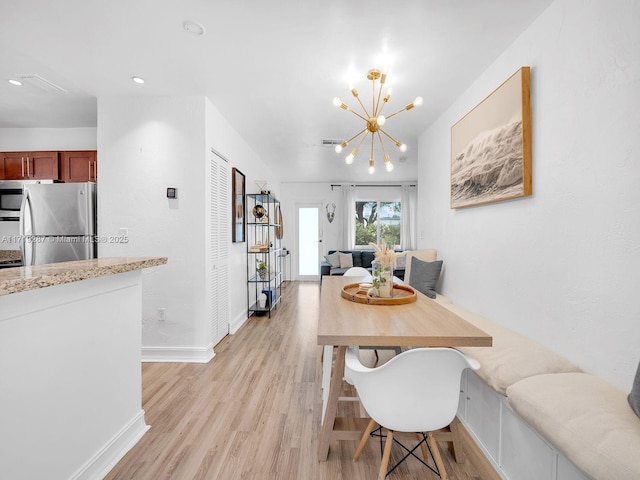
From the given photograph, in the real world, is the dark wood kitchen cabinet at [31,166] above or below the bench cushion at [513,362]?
above

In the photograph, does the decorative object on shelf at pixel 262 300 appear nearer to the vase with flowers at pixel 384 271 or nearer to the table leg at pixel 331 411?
the vase with flowers at pixel 384 271

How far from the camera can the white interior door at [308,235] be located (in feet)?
26.1

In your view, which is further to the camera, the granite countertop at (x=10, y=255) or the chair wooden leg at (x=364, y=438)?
the granite countertop at (x=10, y=255)

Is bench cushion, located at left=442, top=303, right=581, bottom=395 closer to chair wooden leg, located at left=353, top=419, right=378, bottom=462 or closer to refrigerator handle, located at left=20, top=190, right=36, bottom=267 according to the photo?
chair wooden leg, located at left=353, top=419, right=378, bottom=462

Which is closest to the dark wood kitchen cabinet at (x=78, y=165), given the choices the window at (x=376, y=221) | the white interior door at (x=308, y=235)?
the white interior door at (x=308, y=235)

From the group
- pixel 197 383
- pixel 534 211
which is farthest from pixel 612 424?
pixel 197 383

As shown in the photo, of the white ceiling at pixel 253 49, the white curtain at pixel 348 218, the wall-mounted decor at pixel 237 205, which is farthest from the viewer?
the white curtain at pixel 348 218

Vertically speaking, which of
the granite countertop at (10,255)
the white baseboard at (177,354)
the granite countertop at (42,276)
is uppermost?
the granite countertop at (42,276)

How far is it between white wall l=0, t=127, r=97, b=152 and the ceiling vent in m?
1.10

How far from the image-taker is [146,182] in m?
3.03

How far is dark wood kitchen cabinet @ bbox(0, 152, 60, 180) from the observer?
370 centimetres

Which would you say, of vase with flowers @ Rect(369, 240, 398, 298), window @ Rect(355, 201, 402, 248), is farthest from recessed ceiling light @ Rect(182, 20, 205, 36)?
window @ Rect(355, 201, 402, 248)

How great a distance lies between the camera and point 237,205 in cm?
411

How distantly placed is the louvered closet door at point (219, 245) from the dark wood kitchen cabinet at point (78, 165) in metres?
1.51
